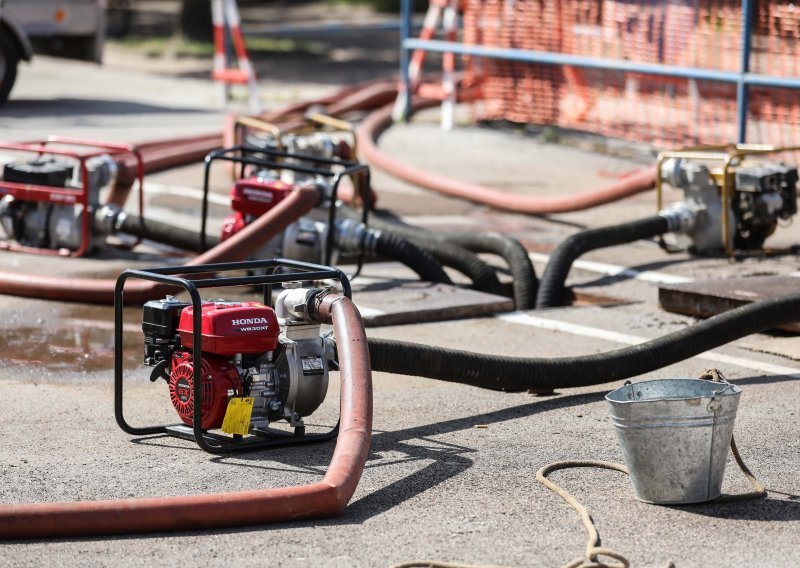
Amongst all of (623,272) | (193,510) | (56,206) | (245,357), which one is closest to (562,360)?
(245,357)

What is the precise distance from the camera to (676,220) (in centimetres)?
983

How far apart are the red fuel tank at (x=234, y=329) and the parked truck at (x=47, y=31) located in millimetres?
12036

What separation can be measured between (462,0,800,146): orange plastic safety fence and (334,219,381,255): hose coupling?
210 inches

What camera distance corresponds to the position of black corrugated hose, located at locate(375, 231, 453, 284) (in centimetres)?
889

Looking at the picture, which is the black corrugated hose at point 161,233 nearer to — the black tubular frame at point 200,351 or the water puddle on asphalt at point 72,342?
the water puddle on asphalt at point 72,342

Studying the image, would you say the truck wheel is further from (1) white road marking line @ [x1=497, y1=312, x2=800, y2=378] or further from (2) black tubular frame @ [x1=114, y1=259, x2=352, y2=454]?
(2) black tubular frame @ [x1=114, y1=259, x2=352, y2=454]

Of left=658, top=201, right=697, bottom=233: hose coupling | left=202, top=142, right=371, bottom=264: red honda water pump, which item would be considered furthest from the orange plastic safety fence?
left=202, top=142, right=371, bottom=264: red honda water pump

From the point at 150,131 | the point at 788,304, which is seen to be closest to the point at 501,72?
the point at 150,131

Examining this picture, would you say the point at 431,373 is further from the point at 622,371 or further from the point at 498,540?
the point at 498,540

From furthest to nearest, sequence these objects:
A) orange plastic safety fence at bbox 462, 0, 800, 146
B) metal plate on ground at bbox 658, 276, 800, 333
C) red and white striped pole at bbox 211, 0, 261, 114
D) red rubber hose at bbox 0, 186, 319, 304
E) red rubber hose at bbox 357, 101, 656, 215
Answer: red and white striped pole at bbox 211, 0, 261, 114
orange plastic safety fence at bbox 462, 0, 800, 146
red rubber hose at bbox 357, 101, 656, 215
red rubber hose at bbox 0, 186, 319, 304
metal plate on ground at bbox 658, 276, 800, 333

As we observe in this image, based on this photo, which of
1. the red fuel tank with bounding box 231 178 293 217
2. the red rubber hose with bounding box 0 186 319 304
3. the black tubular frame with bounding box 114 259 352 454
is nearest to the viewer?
the black tubular frame with bounding box 114 259 352 454

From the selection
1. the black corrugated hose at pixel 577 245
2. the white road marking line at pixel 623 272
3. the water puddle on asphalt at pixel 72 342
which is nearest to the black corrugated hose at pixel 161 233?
the water puddle on asphalt at pixel 72 342

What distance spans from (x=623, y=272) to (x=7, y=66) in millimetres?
10106

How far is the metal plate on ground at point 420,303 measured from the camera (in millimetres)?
8258
